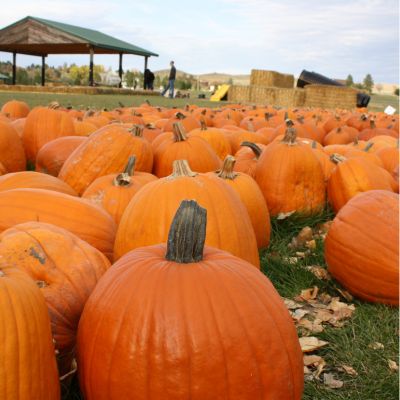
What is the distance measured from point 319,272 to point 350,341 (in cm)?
81

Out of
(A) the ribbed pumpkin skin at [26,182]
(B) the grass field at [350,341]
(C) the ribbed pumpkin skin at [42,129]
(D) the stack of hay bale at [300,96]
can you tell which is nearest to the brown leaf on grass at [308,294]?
(B) the grass field at [350,341]

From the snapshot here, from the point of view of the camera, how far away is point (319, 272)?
126 inches

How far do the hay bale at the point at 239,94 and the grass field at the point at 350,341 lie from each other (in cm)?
2125

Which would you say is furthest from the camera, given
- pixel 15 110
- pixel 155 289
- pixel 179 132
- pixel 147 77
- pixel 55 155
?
pixel 147 77

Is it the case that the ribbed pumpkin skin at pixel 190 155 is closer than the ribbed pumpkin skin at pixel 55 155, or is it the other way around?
the ribbed pumpkin skin at pixel 190 155

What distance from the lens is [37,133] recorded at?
5184 millimetres

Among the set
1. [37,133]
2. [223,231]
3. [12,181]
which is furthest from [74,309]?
[37,133]

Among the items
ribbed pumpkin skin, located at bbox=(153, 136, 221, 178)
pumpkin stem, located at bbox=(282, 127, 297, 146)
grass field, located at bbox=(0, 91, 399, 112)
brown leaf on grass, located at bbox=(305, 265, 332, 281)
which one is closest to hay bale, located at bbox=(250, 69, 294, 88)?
grass field, located at bbox=(0, 91, 399, 112)

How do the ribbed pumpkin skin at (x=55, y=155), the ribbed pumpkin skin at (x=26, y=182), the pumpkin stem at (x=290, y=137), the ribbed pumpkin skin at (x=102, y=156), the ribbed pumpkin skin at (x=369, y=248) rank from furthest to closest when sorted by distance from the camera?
1. the ribbed pumpkin skin at (x=55, y=155)
2. the pumpkin stem at (x=290, y=137)
3. the ribbed pumpkin skin at (x=102, y=156)
4. the ribbed pumpkin skin at (x=26, y=182)
5. the ribbed pumpkin skin at (x=369, y=248)

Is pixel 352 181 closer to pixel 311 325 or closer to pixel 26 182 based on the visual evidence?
pixel 311 325

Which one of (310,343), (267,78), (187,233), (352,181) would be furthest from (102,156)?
(267,78)

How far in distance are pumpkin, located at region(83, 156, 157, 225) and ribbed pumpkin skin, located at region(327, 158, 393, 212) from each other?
1.70 meters

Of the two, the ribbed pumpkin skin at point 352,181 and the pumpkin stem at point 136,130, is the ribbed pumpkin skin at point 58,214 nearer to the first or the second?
the pumpkin stem at point 136,130

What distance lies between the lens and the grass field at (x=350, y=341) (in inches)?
80.5
